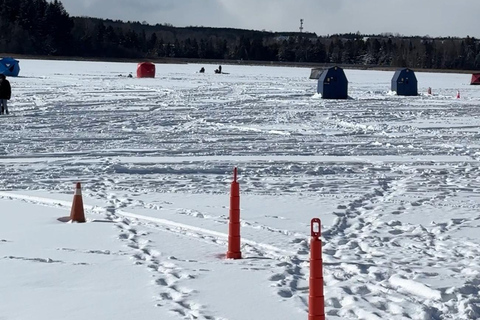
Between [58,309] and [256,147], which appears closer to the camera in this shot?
[58,309]

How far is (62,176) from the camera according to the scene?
1446 centimetres

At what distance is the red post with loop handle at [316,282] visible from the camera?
5.84 meters

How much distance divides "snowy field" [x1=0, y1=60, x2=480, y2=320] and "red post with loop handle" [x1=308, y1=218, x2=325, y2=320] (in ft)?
2.11

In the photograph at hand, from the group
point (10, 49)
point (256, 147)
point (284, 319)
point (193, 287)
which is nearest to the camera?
point (284, 319)

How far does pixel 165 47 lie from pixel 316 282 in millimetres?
160753

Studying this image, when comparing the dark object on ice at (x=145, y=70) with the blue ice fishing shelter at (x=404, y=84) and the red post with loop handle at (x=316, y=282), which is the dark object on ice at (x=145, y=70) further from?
the red post with loop handle at (x=316, y=282)

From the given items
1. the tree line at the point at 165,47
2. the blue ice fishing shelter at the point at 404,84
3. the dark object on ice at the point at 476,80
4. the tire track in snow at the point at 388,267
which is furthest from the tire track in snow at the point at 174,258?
the tree line at the point at 165,47

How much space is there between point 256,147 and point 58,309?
12.8 metres

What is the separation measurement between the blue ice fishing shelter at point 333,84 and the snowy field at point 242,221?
652 inches

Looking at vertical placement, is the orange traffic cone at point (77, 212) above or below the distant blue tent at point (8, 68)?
above

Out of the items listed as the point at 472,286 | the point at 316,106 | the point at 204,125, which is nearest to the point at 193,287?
the point at 472,286

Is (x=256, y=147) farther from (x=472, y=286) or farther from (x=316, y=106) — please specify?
(x=316, y=106)

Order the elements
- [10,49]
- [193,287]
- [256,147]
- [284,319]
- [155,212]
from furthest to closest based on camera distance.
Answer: [10,49]
[256,147]
[155,212]
[193,287]
[284,319]

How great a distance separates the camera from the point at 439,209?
1166 cm
